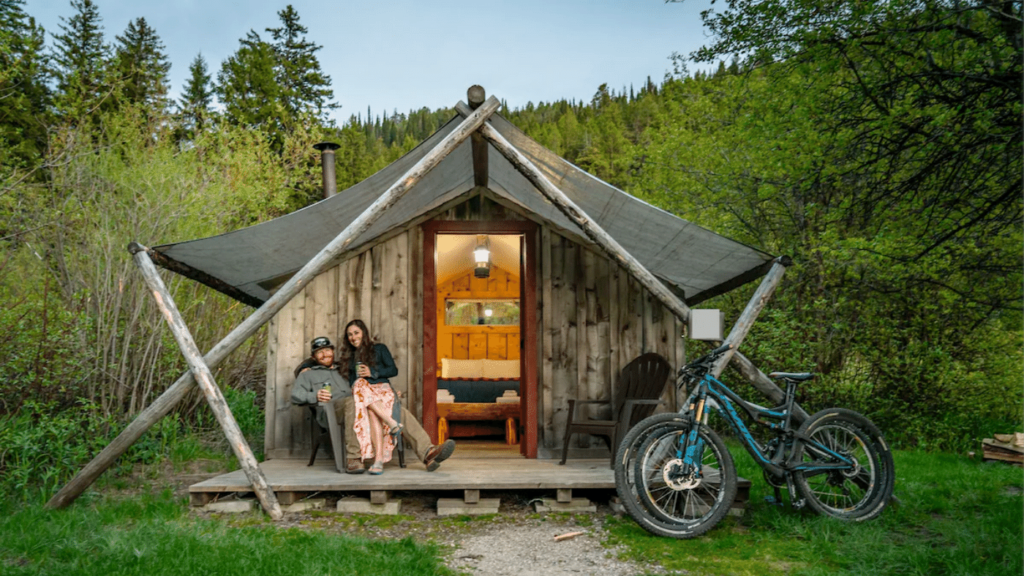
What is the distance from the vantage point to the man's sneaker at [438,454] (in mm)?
4703

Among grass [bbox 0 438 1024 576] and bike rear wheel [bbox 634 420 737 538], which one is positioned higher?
bike rear wheel [bbox 634 420 737 538]

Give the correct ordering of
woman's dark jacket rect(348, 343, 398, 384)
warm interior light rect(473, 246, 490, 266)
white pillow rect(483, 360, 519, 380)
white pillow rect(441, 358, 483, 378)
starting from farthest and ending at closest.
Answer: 1. white pillow rect(441, 358, 483, 378)
2. warm interior light rect(473, 246, 490, 266)
3. white pillow rect(483, 360, 519, 380)
4. woman's dark jacket rect(348, 343, 398, 384)

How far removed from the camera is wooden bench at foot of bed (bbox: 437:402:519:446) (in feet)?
22.0

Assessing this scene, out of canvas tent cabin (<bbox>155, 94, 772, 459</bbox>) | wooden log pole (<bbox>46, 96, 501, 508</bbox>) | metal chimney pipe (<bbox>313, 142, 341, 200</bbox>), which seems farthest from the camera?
metal chimney pipe (<bbox>313, 142, 341, 200</bbox>)

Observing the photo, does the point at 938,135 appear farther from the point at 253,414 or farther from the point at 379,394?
the point at 253,414

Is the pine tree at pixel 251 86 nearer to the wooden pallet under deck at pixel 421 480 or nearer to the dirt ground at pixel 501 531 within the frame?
the wooden pallet under deck at pixel 421 480

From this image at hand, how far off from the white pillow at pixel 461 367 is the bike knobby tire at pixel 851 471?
5.16 metres

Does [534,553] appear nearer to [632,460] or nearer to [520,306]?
[632,460]

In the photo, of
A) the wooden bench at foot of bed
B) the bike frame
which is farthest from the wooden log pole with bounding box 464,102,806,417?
the wooden bench at foot of bed

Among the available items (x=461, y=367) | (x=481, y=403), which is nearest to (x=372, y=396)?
(x=481, y=403)

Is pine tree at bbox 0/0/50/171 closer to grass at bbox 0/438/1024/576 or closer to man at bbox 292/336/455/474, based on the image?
man at bbox 292/336/455/474

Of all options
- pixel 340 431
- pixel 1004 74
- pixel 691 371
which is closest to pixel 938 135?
pixel 1004 74

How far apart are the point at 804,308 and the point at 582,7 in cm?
405

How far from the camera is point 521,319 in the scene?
561 cm
